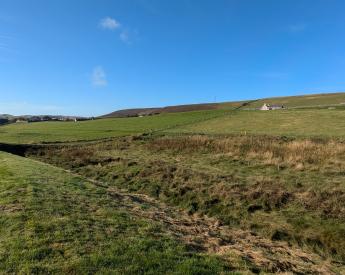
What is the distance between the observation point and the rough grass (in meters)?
13.5

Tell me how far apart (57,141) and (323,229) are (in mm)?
41015

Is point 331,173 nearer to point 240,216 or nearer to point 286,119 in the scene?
point 240,216

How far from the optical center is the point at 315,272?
9.56 metres

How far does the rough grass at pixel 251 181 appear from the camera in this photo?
44.4 ft

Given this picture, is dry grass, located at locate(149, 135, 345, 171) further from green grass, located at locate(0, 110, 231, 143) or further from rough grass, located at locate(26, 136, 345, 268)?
green grass, located at locate(0, 110, 231, 143)

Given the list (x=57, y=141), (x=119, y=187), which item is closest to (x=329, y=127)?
(x=119, y=187)

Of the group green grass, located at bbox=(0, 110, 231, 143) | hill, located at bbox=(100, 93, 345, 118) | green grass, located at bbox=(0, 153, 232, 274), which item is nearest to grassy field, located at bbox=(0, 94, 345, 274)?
green grass, located at bbox=(0, 153, 232, 274)

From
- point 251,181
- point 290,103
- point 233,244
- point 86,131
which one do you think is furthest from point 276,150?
point 290,103

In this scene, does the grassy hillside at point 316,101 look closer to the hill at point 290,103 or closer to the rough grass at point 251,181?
the hill at point 290,103

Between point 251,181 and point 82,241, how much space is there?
11.8 meters

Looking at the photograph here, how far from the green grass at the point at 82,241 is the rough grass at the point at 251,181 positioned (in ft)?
15.7

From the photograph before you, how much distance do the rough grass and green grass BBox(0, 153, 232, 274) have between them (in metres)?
4.78

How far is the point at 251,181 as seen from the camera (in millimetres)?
19172

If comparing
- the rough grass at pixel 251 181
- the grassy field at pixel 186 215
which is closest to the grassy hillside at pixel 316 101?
the rough grass at pixel 251 181
